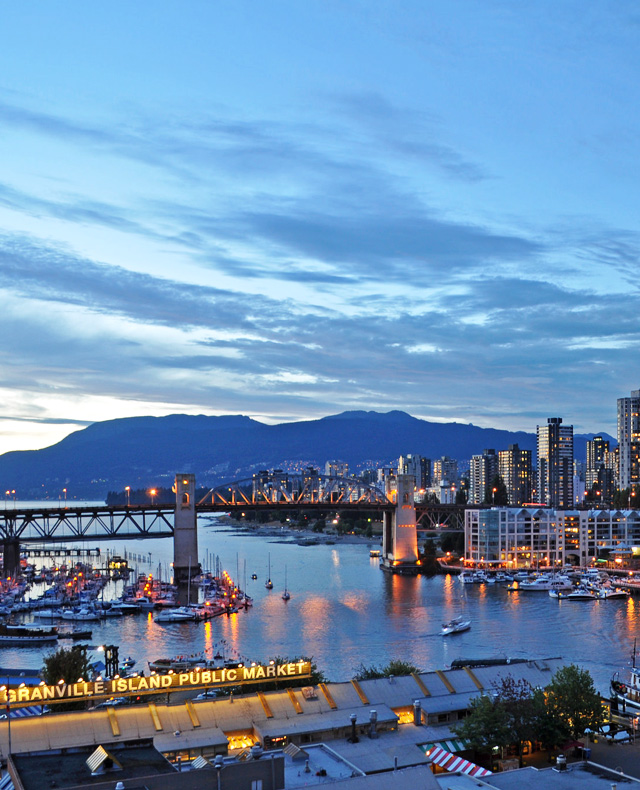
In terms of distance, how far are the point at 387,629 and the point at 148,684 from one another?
23248mm

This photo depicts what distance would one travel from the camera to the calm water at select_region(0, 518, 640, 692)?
36344mm

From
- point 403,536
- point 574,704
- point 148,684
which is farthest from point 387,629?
point 403,536

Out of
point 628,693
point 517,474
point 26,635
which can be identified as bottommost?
point 26,635

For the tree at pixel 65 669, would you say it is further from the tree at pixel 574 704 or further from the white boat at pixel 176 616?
the white boat at pixel 176 616

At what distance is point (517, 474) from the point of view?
162 m

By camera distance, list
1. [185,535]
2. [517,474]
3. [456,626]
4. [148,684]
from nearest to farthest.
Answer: [148,684] < [456,626] < [185,535] < [517,474]

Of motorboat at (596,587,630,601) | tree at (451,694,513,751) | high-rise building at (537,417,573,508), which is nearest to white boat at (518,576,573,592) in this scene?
motorboat at (596,587,630,601)

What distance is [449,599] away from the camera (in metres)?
54.2

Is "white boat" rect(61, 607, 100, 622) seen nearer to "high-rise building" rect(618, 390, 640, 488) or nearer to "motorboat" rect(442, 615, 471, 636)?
"motorboat" rect(442, 615, 471, 636)

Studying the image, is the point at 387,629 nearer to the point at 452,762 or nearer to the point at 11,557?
the point at 452,762

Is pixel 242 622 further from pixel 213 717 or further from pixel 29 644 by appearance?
pixel 213 717

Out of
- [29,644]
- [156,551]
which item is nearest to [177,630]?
[29,644]

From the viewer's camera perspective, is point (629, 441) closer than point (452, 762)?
→ No

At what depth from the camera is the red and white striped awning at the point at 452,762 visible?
17156mm
